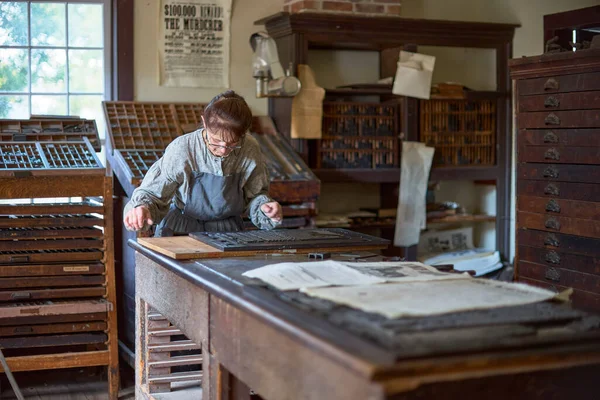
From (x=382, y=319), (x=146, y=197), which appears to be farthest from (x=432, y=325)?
(x=146, y=197)

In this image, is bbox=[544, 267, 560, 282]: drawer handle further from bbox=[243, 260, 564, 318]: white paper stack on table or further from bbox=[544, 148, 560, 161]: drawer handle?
bbox=[243, 260, 564, 318]: white paper stack on table

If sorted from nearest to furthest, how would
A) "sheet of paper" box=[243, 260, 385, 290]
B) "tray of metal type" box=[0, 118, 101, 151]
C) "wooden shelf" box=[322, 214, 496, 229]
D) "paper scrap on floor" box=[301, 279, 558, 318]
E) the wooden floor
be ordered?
"paper scrap on floor" box=[301, 279, 558, 318] < "sheet of paper" box=[243, 260, 385, 290] < the wooden floor < "tray of metal type" box=[0, 118, 101, 151] < "wooden shelf" box=[322, 214, 496, 229]

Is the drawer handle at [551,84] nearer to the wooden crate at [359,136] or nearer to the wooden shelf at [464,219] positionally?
the wooden crate at [359,136]

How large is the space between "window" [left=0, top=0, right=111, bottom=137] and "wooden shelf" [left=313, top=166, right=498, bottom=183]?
1.50 meters

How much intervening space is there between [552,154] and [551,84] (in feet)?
1.20

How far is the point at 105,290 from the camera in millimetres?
→ 4230

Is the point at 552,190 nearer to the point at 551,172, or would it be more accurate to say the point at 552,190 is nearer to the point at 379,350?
the point at 551,172

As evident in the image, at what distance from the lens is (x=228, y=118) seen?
127 inches

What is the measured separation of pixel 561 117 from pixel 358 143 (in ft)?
5.06

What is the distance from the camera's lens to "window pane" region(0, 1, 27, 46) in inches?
201

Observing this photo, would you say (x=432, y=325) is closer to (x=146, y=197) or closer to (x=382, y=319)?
(x=382, y=319)

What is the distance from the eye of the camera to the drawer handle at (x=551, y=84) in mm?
4312

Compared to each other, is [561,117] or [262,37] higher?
[262,37]

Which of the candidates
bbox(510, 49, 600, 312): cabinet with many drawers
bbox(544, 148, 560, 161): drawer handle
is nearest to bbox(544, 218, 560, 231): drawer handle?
bbox(510, 49, 600, 312): cabinet with many drawers
